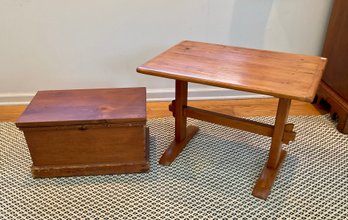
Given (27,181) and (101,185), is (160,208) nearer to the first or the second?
(101,185)

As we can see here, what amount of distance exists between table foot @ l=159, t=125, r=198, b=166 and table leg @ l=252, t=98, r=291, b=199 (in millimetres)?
435

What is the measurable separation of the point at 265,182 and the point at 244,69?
53 cm

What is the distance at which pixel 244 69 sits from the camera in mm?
1232

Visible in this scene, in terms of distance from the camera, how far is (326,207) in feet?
4.11

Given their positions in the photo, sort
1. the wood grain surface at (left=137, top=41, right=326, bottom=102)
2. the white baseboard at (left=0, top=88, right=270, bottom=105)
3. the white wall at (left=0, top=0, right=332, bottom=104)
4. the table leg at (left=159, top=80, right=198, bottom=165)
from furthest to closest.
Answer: the white baseboard at (left=0, top=88, right=270, bottom=105) < the white wall at (left=0, top=0, right=332, bottom=104) < the table leg at (left=159, top=80, right=198, bottom=165) < the wood grain surface at (left=137, top=41, right=326, bottom=102)

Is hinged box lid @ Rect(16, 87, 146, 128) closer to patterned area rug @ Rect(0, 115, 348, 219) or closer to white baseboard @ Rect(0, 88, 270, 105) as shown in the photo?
patterned area rug @ Rect(0, 115, 348, 219)

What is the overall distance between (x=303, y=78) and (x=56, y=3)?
57.1 inches

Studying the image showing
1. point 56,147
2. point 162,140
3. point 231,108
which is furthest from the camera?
point 231,108

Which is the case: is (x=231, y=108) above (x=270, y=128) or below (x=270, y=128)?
below

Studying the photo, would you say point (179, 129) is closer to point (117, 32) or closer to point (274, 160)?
point (274, 160)

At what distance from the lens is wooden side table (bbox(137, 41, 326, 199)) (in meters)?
1.10

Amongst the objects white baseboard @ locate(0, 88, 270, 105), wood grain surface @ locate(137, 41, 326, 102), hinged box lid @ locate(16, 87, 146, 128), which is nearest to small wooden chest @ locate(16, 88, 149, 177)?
hinged box lid @ locate(16, 87, 146, 128)

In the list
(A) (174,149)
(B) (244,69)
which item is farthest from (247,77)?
(A) (174,149)

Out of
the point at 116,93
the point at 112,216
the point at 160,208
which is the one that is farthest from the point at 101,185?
the point at 116,93
